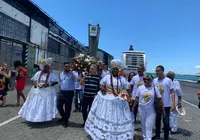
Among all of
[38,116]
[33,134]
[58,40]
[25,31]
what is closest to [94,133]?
[33,134]

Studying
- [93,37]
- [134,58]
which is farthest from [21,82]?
[134,58]

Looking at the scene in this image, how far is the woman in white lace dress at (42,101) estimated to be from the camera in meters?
6.77

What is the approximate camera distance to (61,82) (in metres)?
7.19

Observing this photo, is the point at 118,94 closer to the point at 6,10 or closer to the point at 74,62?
the point at 74,62

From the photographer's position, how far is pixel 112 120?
16.9 feet

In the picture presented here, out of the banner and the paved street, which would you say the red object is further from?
the banner

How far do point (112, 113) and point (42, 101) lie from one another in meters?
2.59

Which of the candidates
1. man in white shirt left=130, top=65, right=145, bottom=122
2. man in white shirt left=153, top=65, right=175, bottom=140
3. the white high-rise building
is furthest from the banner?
man in white shirt left=153, top=65, right=175, bottom=140

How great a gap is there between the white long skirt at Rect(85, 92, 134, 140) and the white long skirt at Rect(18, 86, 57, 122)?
194cm

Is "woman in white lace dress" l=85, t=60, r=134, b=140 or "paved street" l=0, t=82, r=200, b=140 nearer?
"woman in white lace dress" l=85, t=60, r=134, b=140

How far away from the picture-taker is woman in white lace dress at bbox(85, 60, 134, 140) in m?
5.14

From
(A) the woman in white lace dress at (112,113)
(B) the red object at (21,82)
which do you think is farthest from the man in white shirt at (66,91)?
(B) the red object at (21,82)

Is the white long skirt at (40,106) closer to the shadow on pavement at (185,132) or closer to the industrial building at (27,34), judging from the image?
the shadow on pavement at (185,132)

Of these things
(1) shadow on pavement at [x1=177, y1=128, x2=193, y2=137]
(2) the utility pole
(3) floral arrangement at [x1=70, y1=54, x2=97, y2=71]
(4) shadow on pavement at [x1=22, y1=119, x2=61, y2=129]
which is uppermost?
(2) the utility pole
